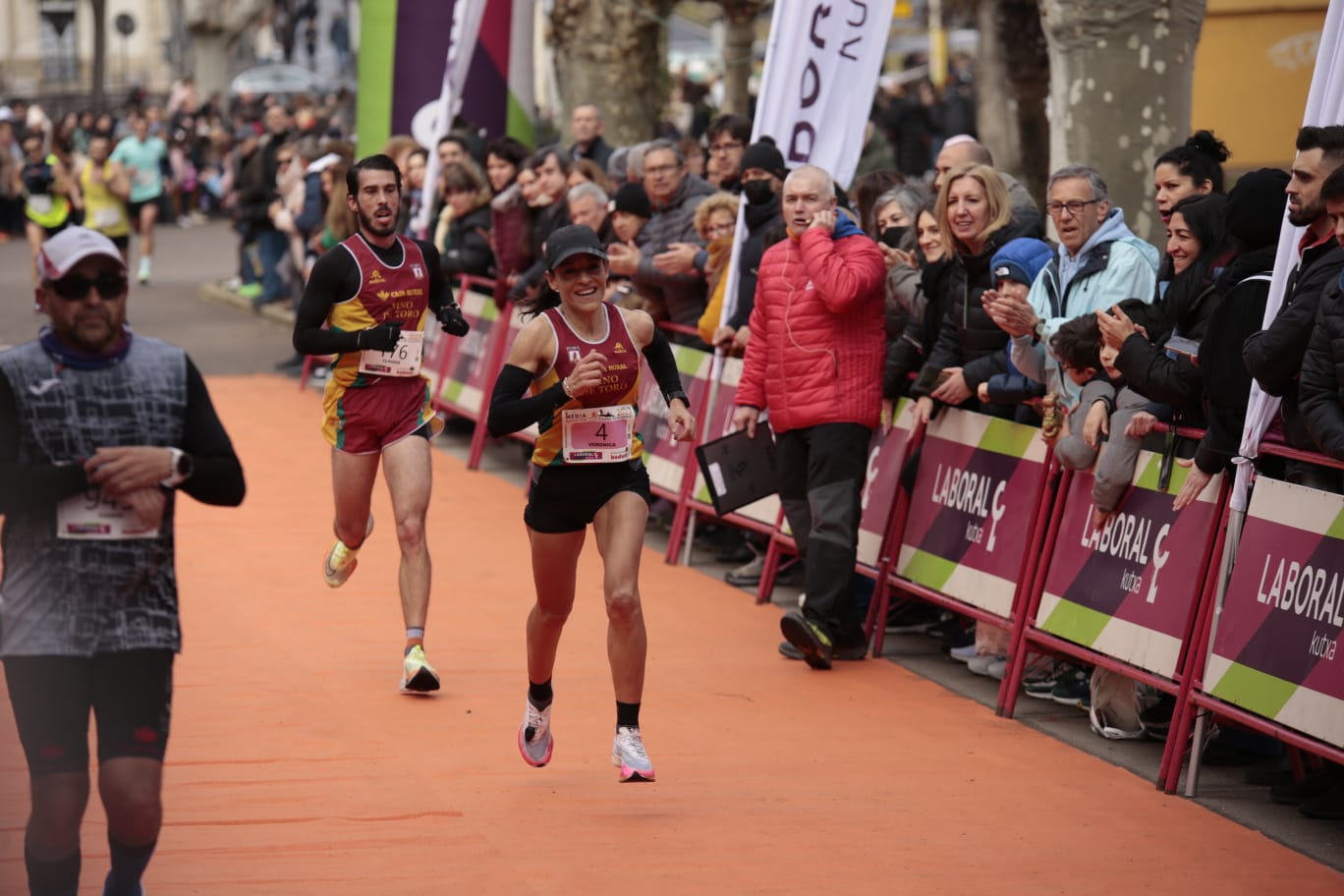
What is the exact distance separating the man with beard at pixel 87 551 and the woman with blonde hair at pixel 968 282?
4.74 m

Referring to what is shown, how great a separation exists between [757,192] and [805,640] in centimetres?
282

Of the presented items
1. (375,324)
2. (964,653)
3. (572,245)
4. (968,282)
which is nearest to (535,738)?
(572,245)

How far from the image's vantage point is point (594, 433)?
23.6 ft

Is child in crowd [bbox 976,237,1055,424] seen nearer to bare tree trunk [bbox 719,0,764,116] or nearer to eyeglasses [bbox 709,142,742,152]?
eyeglasses [bbox 709,142,742,152]

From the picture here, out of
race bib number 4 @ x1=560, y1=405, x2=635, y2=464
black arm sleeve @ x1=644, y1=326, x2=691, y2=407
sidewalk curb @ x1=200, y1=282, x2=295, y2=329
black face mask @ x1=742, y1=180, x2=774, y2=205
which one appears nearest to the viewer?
race bib number 4 @ x1=560, y1=405, x2=635, y2=464

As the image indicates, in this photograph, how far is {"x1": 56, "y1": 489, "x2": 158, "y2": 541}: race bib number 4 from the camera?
5094 millimetres

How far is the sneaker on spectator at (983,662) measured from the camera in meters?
9.32

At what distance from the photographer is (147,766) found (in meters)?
5.09

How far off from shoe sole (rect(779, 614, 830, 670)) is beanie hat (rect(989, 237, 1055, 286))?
1843 mm

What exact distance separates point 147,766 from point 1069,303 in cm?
485

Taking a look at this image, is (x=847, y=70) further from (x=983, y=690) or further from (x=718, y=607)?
(x=983, y=690)

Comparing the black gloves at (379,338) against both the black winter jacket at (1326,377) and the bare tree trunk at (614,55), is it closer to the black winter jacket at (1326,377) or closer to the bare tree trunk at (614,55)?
the black winter jacket at (1326,377)

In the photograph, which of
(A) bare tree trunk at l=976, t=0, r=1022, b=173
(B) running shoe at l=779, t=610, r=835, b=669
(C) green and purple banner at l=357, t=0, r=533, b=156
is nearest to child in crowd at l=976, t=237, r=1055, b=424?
(B) running shoe at l=779, t=610, r=835, b=669

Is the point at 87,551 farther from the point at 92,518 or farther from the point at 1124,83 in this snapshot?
the point at 1124,83
